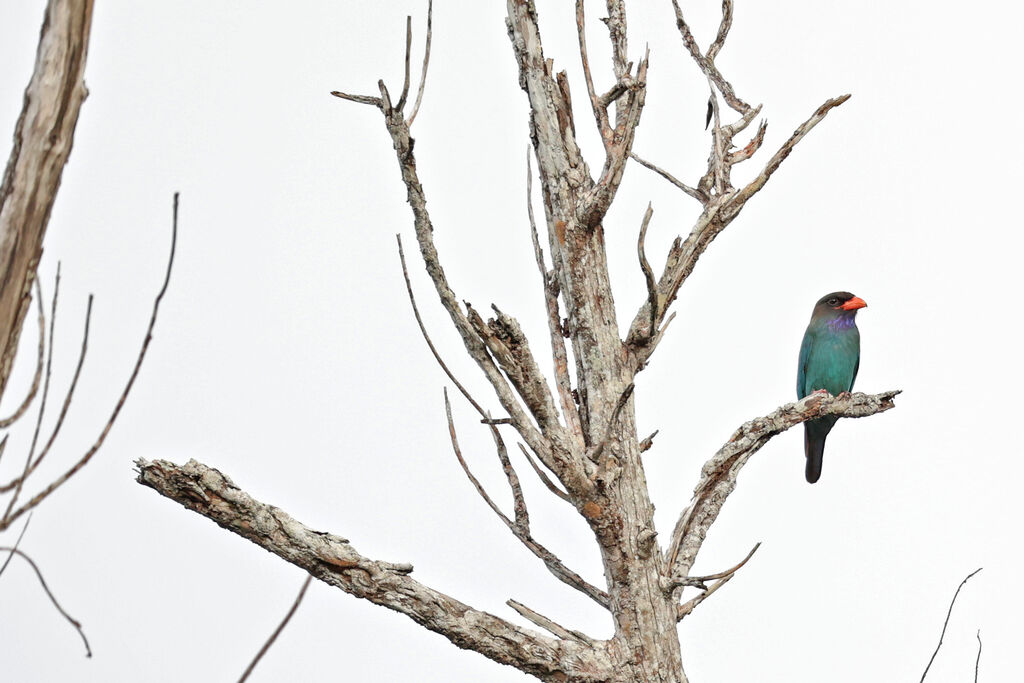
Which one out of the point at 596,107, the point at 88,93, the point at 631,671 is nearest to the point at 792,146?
the point at 596,107

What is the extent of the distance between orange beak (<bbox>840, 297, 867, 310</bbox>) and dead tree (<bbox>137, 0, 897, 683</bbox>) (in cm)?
194

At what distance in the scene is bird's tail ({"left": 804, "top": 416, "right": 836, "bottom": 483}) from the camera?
14.0 feet

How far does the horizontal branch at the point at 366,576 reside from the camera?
196cm

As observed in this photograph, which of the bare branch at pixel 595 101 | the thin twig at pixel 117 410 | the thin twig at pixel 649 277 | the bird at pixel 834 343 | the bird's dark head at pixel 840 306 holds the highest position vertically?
the bird's dark head at pixel 840 306

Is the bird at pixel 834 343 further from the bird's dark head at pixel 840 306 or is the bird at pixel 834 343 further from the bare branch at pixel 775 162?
the bare branch at pixel 775 162

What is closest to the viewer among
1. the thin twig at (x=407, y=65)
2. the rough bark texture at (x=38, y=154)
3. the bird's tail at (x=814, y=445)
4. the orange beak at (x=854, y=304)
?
the rough bark texture at (x=38, y=154)

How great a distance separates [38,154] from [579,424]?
4.98 feet

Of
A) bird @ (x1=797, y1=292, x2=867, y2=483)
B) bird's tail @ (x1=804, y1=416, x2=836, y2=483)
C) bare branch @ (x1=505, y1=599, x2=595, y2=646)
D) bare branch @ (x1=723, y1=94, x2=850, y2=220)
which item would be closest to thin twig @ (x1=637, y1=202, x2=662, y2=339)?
bare branch @ (x1=723, y1=94, x2=850, y2=220)

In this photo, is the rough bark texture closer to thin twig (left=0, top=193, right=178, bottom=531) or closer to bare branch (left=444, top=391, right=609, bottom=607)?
thin twig (left=0, top=193, right=178, bottom=531)

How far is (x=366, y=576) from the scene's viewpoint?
6.87 ft

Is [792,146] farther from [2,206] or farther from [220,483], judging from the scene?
[2,206]

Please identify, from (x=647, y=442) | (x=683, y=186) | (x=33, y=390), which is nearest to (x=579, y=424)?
(x=647, y=442)

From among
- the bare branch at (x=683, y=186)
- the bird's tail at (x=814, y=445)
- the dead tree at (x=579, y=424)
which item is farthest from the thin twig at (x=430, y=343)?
the bird's tail at (x=814, y=445)

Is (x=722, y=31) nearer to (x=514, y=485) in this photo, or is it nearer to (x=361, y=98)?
(x=361, y=98)
